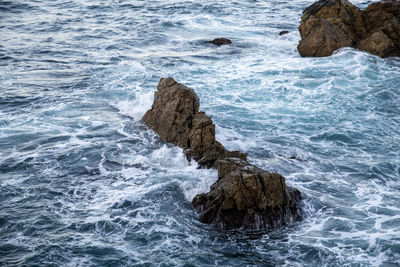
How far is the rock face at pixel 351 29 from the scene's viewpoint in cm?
2248

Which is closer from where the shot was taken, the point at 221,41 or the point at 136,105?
the point at 136,105

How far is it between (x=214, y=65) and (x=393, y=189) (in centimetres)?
1234

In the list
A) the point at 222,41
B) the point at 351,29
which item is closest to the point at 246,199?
the point at 351,29

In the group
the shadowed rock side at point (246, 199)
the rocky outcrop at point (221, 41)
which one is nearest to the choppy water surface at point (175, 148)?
the shadowed rock side at point (246, 199)

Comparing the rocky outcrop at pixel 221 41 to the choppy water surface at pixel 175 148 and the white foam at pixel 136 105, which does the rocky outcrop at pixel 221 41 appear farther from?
the white foam at pixel 136 105

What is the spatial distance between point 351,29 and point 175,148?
13746 mm

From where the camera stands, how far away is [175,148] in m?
13.9

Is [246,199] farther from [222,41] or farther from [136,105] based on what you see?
[222,41]

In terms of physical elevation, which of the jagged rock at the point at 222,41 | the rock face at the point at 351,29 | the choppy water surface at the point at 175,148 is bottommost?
the choppy water surface at the point at 175,148

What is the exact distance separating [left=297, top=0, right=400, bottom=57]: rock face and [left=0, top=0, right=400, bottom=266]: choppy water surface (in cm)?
Result: 67

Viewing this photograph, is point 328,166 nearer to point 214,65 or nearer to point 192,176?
point 192,176

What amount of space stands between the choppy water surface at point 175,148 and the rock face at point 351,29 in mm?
666

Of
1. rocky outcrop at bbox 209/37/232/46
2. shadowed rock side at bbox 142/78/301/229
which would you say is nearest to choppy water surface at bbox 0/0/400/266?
shadowed rock side at bbox 142/78/301/229

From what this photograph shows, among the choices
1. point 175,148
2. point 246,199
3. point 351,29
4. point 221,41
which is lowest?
point 175,148
